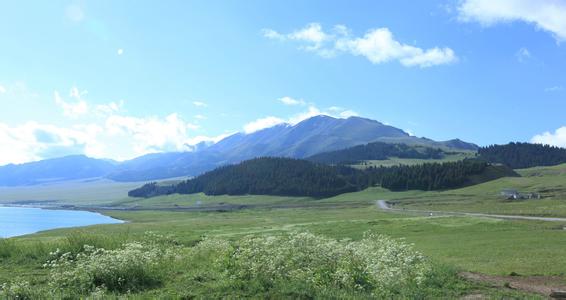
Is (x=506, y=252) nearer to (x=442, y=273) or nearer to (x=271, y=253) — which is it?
(x=442, y=273)

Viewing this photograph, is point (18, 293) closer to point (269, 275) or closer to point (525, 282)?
point (269, 275)

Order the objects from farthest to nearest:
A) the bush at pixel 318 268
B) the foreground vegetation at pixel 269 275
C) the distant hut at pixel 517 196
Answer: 1. the distant hut at pixel 517 196
2. the bush at pixel 318 268
3. the foreground vegetation at pixel 269 275

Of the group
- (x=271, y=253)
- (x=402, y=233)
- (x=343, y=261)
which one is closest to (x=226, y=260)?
(x=271, y=253)

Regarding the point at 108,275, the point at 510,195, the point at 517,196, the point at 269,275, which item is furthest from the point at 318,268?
the point at 510,195

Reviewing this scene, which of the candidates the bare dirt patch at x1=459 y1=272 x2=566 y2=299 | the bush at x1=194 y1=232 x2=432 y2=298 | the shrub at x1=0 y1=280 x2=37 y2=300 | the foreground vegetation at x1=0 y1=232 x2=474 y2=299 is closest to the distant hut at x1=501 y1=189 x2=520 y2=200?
the bare dirt patch at x1=459 y1=272 x2=566 y2=299

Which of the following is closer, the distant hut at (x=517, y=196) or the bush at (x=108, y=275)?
the bush at (x=108, y=275)

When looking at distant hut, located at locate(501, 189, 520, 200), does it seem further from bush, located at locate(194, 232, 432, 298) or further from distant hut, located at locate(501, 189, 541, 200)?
bush, located at locate(194, 232, 432, 298)

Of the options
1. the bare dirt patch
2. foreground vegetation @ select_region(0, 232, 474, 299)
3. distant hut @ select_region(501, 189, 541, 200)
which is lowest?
distant hut @ select_region(501, 189, 541, 200)

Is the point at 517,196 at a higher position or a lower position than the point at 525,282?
lower

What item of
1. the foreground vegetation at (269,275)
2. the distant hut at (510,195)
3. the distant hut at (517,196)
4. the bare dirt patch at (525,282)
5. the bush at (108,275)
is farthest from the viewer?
the distant hut at (510,195)

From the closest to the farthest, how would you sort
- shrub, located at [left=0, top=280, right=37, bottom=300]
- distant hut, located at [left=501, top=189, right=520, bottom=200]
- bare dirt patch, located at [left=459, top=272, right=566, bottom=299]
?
shrub, located at [left=0, top=280, right=37, bottom=300], bare dirt patch, located at [left=459, top=272, right=566, bottom=299], distant hut, located at [left=501, top=189, right=520, bottom=200]

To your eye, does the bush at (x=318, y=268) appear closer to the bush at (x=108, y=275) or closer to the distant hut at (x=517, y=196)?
the bush at (x=108, y=275)

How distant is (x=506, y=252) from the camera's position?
102 ft

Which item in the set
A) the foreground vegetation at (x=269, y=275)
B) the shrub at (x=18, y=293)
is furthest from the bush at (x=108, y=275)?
the shrub at (x=18, y=293)
